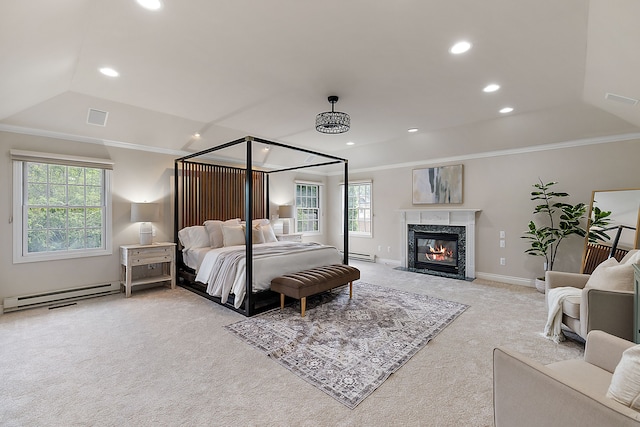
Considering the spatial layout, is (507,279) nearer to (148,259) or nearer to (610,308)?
(610,308)

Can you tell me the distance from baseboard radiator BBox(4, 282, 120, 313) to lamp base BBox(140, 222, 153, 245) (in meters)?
0.78

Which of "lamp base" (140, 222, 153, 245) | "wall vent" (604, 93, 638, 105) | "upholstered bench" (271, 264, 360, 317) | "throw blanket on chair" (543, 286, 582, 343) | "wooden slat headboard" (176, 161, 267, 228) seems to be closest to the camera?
"throw blanket on chair" (543, 286, 582, 343)

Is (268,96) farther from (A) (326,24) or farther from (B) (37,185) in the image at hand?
(B) (37,185)

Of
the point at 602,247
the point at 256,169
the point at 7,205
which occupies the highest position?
the point at 256,169

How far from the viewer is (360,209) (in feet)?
24.6

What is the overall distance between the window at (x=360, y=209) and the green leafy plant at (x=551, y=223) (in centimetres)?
340

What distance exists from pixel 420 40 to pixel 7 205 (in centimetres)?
527

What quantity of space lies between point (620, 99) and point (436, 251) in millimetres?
3733

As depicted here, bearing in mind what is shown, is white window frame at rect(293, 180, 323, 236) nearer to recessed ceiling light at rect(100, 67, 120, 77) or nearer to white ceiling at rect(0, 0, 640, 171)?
white ceiling at rect(0, 0, 640, 171)

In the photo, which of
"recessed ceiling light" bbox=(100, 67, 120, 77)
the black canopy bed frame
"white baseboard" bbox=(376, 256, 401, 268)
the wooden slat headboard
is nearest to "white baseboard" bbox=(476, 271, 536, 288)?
"white baseboard" bbox=(376, 256, 401, 268)

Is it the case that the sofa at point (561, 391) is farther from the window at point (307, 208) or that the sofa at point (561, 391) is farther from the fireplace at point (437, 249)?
the window at point (307, 208)

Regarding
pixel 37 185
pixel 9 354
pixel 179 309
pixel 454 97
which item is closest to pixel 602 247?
pixel 454 97

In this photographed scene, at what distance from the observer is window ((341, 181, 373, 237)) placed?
7.31 m

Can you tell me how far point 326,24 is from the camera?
7.08 ft
